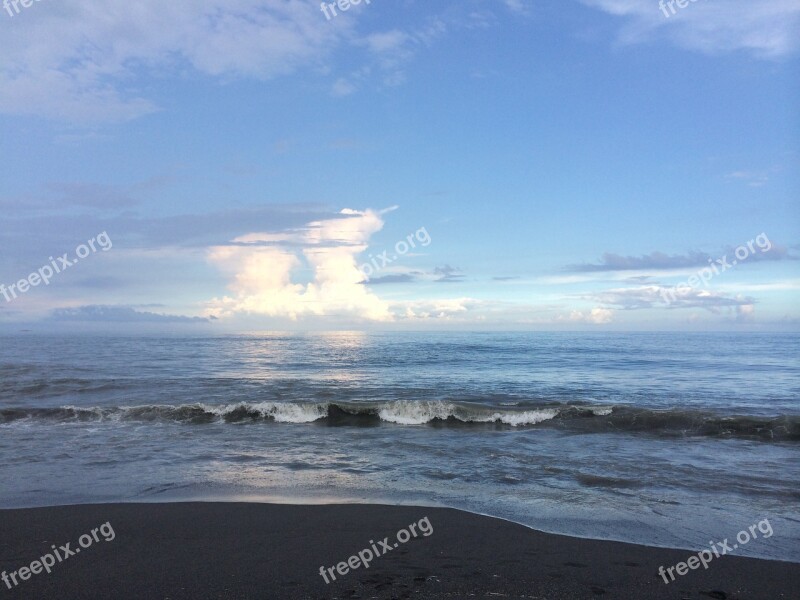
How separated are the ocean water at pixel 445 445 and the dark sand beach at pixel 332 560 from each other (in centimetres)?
80

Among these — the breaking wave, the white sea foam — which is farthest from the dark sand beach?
the white sea foam

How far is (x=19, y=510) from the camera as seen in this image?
311 inches

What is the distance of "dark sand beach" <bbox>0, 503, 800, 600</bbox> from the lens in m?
5.27

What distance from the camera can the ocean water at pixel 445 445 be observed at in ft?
27.8

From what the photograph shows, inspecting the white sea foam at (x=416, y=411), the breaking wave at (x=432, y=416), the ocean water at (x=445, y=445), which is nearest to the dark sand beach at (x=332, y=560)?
the ocean water at (x=445, y=445)

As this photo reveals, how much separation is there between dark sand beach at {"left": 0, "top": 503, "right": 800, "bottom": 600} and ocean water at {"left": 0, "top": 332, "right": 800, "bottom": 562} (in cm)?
80

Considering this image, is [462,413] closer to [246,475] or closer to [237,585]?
[246,475]

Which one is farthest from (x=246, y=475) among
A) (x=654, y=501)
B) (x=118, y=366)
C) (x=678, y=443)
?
(x=118, y=366)

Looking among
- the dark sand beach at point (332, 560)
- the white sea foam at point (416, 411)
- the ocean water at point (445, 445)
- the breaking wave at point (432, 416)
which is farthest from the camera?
the white sea foam at point (416, 411)

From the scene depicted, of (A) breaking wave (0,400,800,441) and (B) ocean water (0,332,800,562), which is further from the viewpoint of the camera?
(A) breaking wave (0,400,800,441)

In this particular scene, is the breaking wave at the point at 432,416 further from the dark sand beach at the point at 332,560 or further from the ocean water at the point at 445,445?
the dark sand beach at the point at 332,560

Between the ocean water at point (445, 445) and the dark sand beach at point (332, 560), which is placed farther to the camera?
the ocean water at point (445, 445)

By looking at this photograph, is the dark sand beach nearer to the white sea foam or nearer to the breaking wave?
the breaking wave

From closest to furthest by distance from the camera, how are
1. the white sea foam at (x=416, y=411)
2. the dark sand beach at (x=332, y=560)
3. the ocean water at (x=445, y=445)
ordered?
1. the dark sand beach at (x=332, y=560)
2. the ocean water at (x=445, y=445)
3. the white sea foam at (x=416, y=411)
